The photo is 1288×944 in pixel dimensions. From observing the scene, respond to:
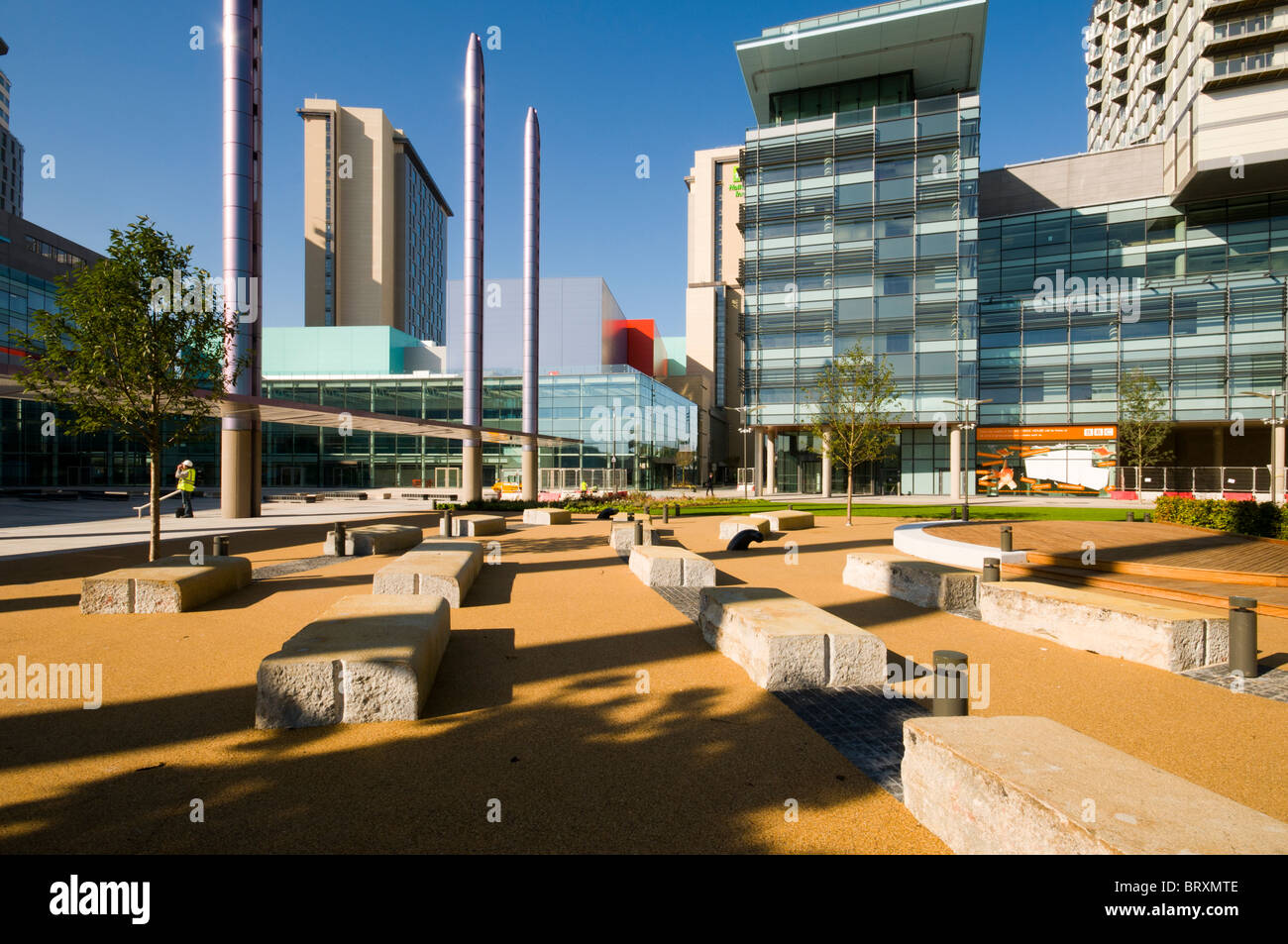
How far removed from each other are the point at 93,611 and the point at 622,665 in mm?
7533

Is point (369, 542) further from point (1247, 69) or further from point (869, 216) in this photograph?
point (1247, 69)

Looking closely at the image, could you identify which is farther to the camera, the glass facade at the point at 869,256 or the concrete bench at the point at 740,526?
the glass facade at the point at 869,256

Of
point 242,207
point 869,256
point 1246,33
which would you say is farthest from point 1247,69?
point 242,207

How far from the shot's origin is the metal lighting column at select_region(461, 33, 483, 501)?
1373 inches

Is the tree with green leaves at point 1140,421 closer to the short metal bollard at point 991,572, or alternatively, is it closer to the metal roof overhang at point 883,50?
the metal roof overhang at point 883,50

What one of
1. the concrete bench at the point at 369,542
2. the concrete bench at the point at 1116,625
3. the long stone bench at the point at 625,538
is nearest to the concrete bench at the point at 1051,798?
the concrete bench at the point at 1116,625

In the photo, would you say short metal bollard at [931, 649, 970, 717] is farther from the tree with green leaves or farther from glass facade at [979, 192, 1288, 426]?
glass facade at [979, 192, 1288, 426]

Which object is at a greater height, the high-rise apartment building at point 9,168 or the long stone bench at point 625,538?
the high-rise apartment building at point 9,168

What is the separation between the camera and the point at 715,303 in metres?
102

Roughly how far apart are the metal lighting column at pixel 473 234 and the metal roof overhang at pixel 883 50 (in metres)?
25.9

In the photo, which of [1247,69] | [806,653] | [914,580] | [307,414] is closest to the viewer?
[806,653]

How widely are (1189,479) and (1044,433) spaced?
9.64 metres

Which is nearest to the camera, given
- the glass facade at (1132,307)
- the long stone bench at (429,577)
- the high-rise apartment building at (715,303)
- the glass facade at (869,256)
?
the long stone bench at (429,577)

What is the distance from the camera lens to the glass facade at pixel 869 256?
149ft
